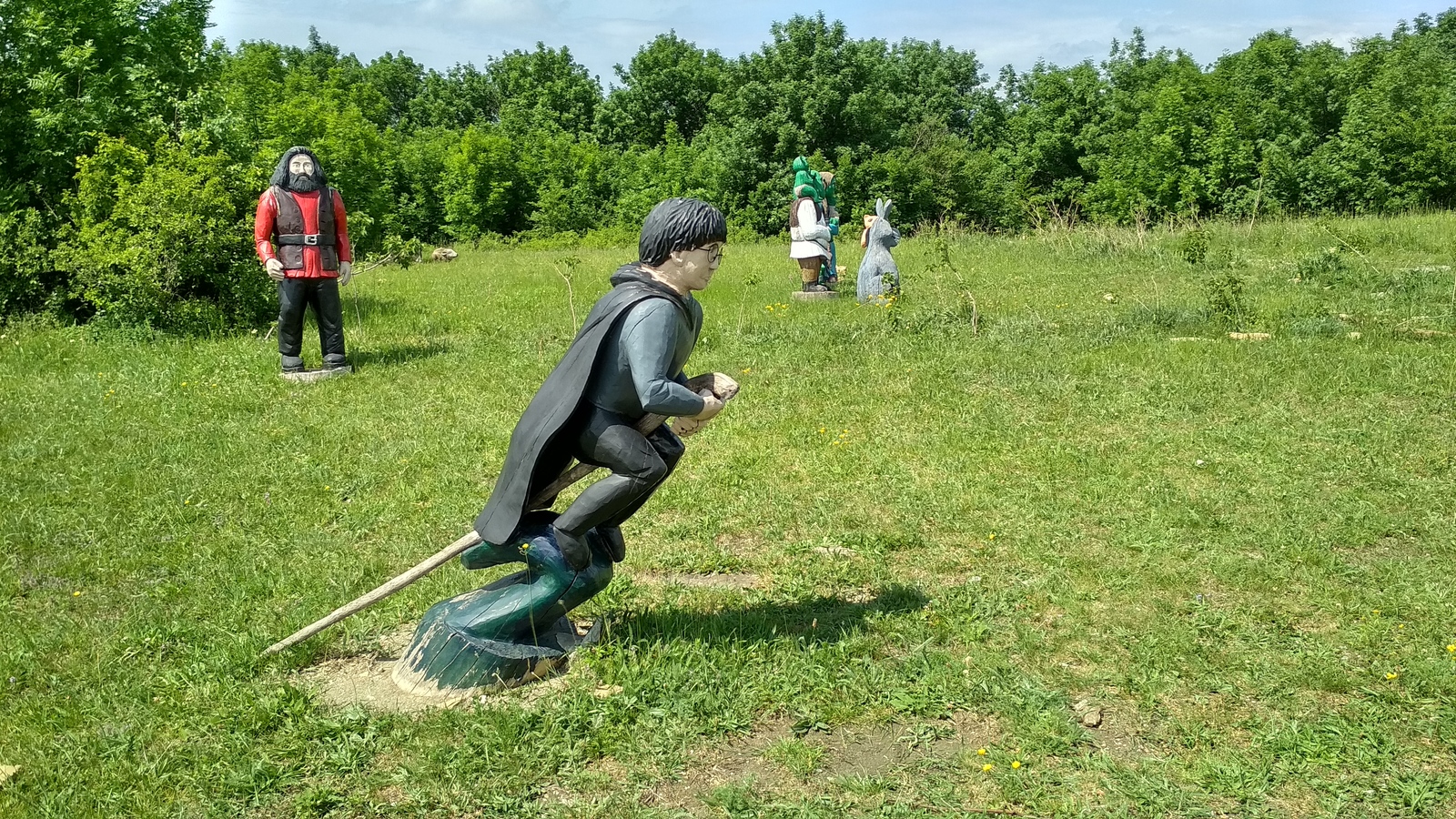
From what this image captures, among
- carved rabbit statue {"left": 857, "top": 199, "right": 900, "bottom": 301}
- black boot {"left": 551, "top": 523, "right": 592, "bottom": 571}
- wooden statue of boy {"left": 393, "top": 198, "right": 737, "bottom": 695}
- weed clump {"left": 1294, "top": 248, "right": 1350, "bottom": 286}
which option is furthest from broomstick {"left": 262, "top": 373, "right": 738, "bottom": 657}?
weed clump {"left": 1294, "top": 248, "right": 1350, "bottom": 286}

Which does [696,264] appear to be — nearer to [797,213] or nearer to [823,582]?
[823,582]

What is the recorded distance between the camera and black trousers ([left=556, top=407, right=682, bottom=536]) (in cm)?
401

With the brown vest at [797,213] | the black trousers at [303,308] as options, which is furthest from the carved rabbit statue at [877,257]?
the black trousers at [303,308]

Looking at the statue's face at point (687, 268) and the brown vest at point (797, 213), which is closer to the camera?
the statue's face at point (687, 268)

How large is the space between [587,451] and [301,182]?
21.4 feet

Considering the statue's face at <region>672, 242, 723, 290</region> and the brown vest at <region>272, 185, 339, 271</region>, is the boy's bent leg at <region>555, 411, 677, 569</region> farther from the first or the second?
the brown vest at <region>272, 185, 339, 271</region>

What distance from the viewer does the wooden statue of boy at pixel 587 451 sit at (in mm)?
3945

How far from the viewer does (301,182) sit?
9.48m

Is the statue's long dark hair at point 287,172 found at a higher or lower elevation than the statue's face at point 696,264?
higher

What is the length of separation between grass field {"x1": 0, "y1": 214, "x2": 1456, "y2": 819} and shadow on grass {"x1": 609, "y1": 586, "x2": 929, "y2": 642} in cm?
2

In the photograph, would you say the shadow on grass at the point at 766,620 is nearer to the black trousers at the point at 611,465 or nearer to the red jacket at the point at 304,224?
the black trousers at the point at 611,465

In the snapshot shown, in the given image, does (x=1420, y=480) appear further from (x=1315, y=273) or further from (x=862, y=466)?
(x=1315, y=273)

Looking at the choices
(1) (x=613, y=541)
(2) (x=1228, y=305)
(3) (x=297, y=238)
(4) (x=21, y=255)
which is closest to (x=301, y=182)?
(3) (x=297, y=238)

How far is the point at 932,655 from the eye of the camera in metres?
4.59
